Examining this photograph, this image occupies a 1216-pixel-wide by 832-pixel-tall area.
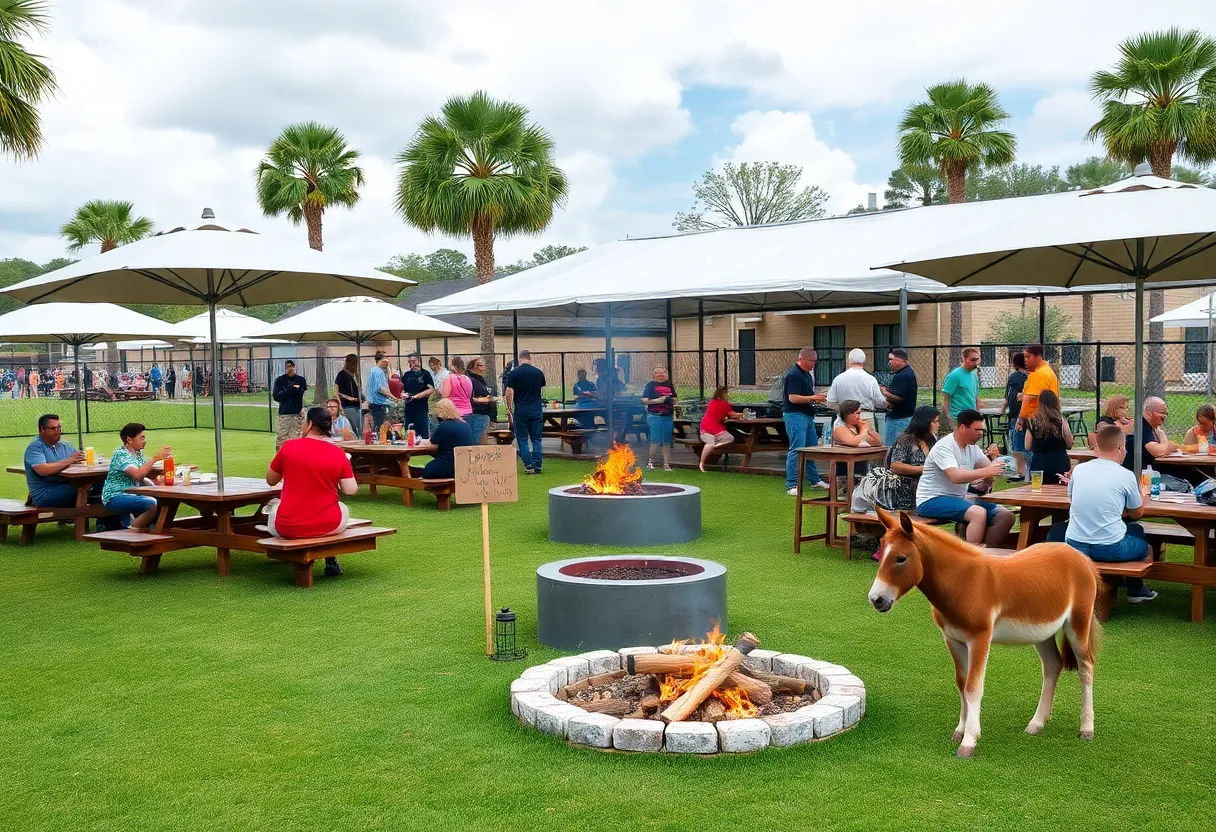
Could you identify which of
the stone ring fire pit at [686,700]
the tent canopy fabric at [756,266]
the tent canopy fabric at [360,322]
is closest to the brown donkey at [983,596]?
the stone ring fire pit at [686,700]

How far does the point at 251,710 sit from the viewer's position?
5453 mm

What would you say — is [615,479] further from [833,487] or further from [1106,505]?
[1106,505]

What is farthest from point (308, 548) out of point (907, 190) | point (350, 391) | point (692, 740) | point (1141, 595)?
point (907, 190)

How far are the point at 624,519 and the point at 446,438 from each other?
10.8 ft

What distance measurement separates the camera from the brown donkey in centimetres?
436

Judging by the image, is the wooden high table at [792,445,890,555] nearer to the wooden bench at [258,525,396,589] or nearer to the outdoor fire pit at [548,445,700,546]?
the outdoor fire pit at [548,445,700,546]

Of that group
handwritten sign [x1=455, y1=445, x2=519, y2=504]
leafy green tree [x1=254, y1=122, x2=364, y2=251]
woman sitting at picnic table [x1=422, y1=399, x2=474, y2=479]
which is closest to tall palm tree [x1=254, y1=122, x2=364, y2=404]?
leafy green tree [x1=254, y1=122, x2=364, y2=251]

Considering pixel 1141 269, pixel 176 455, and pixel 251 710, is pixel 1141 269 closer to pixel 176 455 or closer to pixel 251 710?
pixel 251 710

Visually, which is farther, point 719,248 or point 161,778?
point 719,248

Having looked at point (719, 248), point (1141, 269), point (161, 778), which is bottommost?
point (161, 778)

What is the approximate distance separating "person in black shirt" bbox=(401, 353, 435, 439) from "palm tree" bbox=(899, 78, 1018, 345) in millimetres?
16612

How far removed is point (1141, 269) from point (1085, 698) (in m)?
4.12

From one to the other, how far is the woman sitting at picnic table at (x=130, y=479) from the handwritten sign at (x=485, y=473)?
4592 millimetres

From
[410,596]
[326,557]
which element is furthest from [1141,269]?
[326,557]
